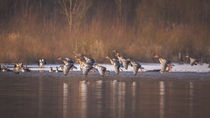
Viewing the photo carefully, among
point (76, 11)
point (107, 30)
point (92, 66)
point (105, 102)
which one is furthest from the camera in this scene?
point (76, 11)

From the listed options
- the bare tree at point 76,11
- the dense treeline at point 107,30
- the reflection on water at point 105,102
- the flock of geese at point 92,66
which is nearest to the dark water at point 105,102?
the reflection on water at point 105,102

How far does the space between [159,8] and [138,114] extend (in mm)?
27752

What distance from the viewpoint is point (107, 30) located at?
114 feet

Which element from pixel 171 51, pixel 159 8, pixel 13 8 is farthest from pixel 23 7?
pixel 171 51

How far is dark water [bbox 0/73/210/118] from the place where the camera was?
1105 centimetres

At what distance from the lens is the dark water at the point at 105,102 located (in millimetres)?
11055

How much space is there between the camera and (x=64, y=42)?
3441cm

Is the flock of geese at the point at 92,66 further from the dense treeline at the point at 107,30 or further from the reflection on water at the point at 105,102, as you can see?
the reflection on water at the point at 105,102

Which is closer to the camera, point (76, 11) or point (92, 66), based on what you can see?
point (92, 66)

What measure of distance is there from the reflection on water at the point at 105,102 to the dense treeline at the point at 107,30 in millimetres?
15373

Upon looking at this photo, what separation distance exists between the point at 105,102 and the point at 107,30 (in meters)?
21.9

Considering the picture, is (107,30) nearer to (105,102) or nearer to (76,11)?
(76,11)

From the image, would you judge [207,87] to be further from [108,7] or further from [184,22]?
[108,7]

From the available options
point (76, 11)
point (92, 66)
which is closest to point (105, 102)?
point (92, 66)
